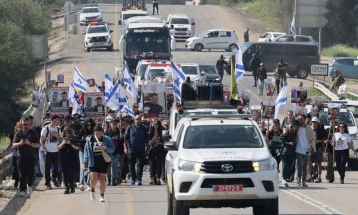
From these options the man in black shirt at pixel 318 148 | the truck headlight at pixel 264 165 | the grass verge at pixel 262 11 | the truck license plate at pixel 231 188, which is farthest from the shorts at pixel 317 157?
the grass verge at pixel 262 11

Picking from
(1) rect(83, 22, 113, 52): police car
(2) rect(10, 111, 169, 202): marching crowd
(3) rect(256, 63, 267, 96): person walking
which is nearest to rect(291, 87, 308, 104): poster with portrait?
(2) rect(10, 111, 169, 202): marching crowd

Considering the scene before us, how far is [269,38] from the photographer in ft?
213

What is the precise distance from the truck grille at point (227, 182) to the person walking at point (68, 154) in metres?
6.56

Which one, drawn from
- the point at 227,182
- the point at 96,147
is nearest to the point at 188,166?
the point at 227,182

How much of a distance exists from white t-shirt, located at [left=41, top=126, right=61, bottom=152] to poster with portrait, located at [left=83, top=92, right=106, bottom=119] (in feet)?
33.0

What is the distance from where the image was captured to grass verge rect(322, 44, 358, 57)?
70812mm

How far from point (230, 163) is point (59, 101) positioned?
19759 millimetres

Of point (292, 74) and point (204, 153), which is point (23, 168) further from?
point (292, 74)

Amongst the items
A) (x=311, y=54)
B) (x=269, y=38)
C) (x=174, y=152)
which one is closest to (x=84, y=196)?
(x=174, y=152)

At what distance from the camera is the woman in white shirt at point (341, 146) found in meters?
23.2

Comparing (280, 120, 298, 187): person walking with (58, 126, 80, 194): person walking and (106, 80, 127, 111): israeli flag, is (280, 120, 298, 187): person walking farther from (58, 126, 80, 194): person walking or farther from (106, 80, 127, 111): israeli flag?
(106, 80, 127, 111): israeli flag

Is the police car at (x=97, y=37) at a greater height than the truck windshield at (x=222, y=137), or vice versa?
the police car at (x=97, y=37)

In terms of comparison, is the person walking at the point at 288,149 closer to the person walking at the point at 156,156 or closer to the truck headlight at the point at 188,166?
the person walking at the point at 156,156

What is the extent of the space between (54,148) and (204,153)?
7.39 meters
